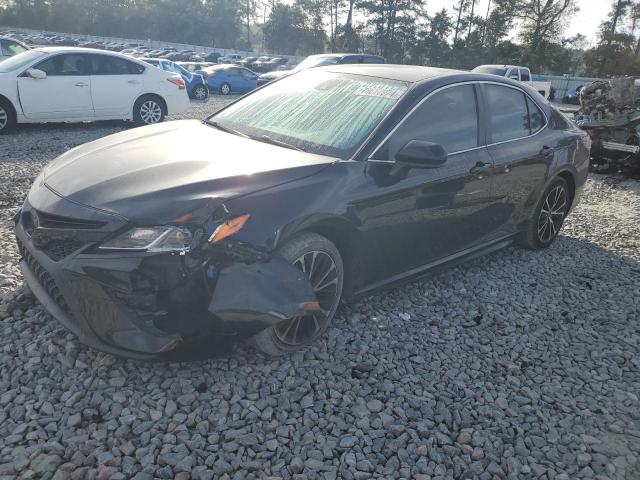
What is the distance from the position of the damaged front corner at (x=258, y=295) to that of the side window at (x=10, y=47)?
1456 centimetres

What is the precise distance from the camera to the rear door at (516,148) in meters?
4.17

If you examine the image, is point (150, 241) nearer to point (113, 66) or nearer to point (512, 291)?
point (512, 291)

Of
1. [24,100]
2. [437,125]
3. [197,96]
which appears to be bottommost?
[197,96]

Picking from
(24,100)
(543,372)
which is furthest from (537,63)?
(543,372)

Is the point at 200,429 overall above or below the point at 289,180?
below

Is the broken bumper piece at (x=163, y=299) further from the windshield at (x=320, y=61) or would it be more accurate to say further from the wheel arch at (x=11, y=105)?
the windshield at (x=320, y=61)

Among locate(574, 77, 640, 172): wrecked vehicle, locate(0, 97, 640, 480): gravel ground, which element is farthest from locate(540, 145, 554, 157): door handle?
locate(574, 77, 640, 172): wrecked vehicle

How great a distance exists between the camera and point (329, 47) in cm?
7306

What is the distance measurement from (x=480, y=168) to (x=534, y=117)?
1187 millimetres

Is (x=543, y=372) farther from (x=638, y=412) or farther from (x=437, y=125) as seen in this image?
(x=437, y=125)

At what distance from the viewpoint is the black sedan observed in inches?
99.7

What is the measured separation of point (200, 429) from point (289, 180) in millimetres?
1358

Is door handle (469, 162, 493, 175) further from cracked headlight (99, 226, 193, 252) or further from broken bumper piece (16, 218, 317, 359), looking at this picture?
cracked headlight (99, 226, 193, 252)

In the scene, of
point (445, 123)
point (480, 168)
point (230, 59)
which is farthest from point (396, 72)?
point (230, 59)
